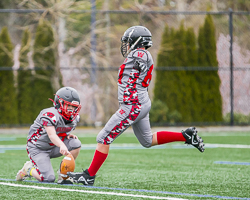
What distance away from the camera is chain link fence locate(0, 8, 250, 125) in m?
18.0

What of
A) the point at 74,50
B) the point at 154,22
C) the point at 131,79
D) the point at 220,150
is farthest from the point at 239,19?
the point at 131,79

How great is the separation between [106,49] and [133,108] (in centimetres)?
1482

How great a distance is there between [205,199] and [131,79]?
1686 mm

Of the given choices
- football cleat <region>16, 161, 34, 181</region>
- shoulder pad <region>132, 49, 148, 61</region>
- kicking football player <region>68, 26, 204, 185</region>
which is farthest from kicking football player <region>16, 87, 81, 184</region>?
shoulder pad <region>132, 49, 148, 61</region>

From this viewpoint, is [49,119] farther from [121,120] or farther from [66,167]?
[121,120]

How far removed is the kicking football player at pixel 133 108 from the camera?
17.1ft

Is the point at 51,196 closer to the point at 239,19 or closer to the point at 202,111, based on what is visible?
the point at 202,111

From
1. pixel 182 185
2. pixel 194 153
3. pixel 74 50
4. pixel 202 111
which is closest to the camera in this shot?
pixel 182 185

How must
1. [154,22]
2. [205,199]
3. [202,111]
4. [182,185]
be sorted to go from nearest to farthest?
1. [205,199]
2. [182,185]
3. [202,111]
4. [154,22]

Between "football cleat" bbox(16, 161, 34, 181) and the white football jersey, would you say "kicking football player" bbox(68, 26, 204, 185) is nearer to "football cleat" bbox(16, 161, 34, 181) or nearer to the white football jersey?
the white football jersey

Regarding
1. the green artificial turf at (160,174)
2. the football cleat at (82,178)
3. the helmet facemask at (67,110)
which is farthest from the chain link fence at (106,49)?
the football cleat at (82,178)

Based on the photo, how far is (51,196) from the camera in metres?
4.46

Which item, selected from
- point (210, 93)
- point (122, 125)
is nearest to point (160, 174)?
point (122, 125)

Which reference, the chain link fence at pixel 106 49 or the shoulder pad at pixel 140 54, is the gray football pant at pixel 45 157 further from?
the chain link fence at pixel 106 49
